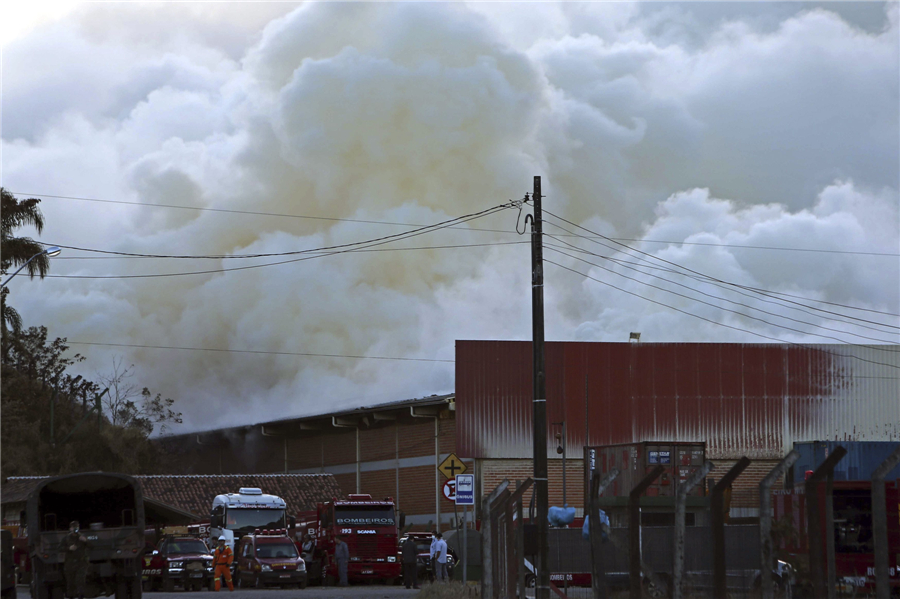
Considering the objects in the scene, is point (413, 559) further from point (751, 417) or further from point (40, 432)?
point (40, 432)

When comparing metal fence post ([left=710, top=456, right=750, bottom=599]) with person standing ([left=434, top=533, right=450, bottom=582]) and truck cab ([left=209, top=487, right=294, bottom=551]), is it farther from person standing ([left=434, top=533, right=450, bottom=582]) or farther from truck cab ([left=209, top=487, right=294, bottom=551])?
truck cab ([left=209, top=487, right=294, bottom=551])

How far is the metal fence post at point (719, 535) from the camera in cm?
1196

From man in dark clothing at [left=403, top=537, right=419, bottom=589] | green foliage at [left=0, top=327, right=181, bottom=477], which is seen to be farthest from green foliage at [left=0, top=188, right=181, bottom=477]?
man in dark clothing at [left=403, top=537, right=419, bottom=589]

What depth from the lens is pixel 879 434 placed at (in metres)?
50.6

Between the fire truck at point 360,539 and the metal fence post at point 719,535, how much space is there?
1035 inches

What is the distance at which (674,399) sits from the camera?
1908 inches

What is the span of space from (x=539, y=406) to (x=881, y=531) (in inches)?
551

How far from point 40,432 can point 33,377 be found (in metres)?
4.31

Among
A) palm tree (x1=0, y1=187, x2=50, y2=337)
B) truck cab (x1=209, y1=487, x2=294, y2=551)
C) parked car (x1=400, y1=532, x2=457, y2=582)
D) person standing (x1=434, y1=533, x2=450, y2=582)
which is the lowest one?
parked car (x1=400, y1=532, x2=457, y2=582)

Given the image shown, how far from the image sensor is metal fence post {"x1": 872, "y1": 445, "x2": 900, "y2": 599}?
10.1 meters

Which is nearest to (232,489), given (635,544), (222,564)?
(222,564)

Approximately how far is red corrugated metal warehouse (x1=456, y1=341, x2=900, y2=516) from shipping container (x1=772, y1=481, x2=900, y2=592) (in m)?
27.7

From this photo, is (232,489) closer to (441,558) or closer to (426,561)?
(426,561)

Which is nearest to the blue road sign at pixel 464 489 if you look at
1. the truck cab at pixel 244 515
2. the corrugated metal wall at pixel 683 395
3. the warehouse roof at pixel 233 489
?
the truck cab at pixel 244 515
